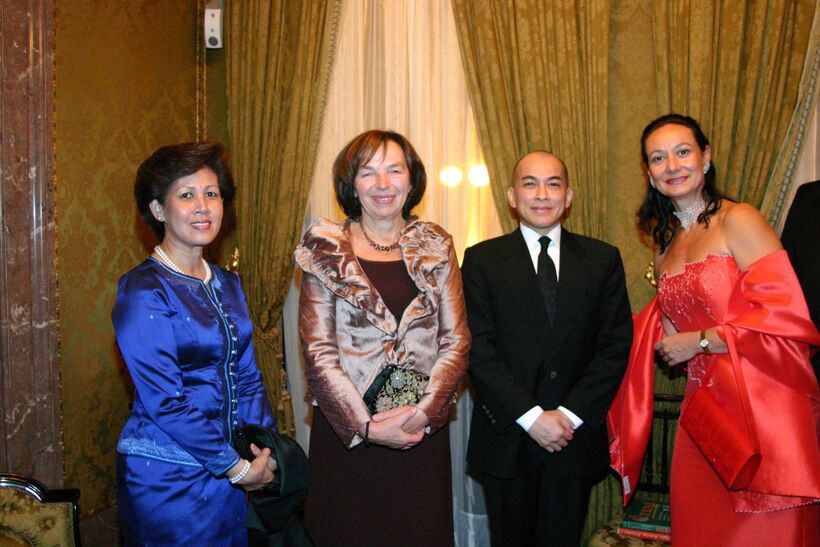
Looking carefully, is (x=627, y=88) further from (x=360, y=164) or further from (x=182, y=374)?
(x=182, y=374)

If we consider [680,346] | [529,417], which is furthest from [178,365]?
[680,346]

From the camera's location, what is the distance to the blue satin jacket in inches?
79.8

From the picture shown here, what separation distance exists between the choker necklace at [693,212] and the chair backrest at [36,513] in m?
2.28

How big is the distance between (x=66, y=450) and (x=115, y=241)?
1038 millimetres

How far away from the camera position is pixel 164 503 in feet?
6.82

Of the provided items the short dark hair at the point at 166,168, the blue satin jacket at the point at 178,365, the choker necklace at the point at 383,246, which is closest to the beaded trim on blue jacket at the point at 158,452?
the blue satin jacket at the point at 178,365

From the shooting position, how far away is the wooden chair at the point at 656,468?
275 centimetres

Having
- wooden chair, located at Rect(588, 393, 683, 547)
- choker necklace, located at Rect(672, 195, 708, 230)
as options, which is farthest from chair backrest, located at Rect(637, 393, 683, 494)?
choker necklace, located at Rect(672, 195, 708, 230)

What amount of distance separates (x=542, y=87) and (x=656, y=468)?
190 centimetres

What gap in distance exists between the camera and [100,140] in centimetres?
357

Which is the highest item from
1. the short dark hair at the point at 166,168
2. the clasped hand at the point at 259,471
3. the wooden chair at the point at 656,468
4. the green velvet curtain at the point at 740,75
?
the green velvet curtain at the point at 740,75

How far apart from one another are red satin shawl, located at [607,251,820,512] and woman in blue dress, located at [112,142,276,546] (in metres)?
1.55

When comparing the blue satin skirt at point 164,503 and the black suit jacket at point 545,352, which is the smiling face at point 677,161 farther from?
the blue satin skirt at point 164,503

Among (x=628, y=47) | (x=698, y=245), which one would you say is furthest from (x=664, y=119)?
(x=628, y=47)
